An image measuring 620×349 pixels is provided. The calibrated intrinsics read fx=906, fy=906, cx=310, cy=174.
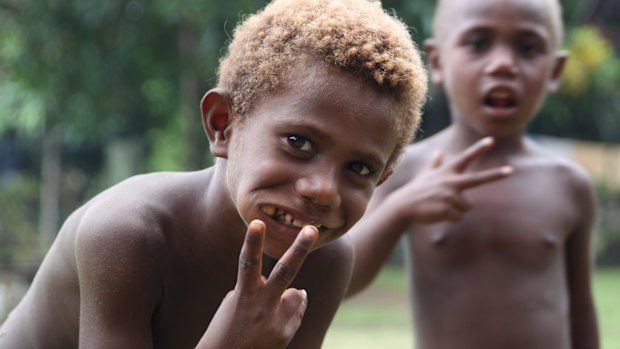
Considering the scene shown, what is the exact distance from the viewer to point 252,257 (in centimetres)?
159

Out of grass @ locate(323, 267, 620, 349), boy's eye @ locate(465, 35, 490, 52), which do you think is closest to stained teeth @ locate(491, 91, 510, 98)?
boy's eye @ locate(465, 35, 490, 52)

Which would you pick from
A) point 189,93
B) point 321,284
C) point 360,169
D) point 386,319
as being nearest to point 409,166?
point 321,284

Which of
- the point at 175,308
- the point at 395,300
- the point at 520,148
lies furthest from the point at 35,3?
the point at 175,308

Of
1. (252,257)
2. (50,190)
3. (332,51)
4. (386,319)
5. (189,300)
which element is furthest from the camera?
(50,190)

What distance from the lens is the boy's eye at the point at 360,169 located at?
Result: 172cm

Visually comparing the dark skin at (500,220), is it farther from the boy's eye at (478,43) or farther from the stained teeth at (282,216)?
the stained teeth at (282,216)

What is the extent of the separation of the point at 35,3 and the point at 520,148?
20.0ft

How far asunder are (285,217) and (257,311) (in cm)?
18

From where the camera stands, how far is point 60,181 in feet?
49.3

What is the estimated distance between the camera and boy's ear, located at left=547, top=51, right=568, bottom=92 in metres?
3.11

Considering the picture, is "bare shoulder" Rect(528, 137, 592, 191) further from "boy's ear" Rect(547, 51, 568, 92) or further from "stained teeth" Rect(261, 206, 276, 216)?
"stained teeth" Rect(261, 206, 276, 216)

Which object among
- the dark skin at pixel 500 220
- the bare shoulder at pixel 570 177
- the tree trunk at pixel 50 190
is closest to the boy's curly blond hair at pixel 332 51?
the dark skin at pixel 500 220

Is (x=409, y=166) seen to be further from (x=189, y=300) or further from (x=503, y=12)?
(x=189, y=300)

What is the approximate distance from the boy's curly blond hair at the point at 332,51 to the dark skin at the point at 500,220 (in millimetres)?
1007
